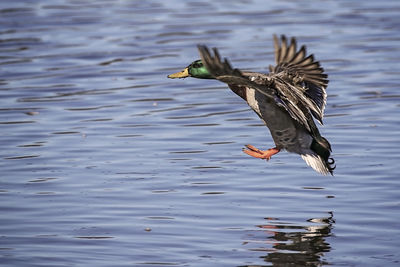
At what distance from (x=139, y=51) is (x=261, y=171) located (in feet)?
20.9

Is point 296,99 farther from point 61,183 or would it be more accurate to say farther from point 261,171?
point 61,183

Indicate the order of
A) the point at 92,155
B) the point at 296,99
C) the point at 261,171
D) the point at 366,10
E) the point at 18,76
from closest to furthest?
the point at 296,99 < the point at 261,171 < the point at 92,155 < the point at 18,76 < the point at 366,10

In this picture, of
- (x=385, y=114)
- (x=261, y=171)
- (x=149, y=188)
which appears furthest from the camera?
(x=385, y=114)

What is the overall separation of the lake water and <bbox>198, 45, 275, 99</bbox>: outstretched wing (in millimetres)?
1123

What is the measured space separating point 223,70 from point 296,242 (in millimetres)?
1439

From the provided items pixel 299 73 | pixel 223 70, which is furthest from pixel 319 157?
pixel 223 70

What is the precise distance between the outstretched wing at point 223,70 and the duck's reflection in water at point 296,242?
1.01 m

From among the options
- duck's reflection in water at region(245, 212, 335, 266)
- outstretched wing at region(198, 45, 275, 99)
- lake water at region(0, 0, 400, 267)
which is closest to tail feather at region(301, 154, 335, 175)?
lake water at region(0, 0, 400, 267)

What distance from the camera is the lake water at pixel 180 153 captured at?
6.50 meters

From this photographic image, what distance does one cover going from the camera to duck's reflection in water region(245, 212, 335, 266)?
20.2ft

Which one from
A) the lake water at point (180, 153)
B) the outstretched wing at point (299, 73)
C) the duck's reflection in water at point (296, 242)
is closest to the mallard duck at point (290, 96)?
the outstretched wing at point (299, 73)

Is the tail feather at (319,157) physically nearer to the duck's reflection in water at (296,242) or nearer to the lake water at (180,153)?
the lake water at (180,153)

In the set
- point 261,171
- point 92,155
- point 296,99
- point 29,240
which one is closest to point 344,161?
point 261,171

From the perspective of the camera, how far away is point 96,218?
7082mm
